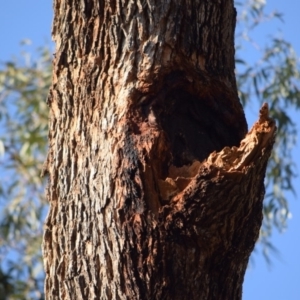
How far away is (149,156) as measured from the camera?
6.53ft

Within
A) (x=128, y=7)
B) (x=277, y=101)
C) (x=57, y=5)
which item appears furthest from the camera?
(x=277, y=101)

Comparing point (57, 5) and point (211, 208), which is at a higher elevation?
point (57, 5)

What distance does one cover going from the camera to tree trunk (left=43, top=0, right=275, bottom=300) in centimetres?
192

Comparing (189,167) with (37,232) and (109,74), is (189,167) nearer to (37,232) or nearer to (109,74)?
(109,74)

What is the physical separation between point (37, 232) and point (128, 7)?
11.4 ft

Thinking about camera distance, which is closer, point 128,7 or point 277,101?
point 128,7

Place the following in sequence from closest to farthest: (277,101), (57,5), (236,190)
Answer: (236,190) → (57,5) → (277,101)

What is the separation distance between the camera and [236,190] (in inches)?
75.2

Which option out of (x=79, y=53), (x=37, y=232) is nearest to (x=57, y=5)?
(x=79, y=53)

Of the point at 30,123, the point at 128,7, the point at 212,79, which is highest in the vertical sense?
the point at 30,123

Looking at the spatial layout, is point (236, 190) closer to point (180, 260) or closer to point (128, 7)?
point (180, 260)

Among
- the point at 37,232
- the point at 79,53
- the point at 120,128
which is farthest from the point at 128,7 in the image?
the point at 37,232

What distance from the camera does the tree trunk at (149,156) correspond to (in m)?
1.92

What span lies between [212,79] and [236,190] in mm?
382
